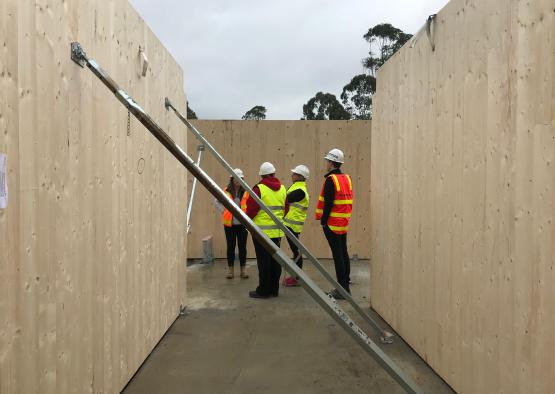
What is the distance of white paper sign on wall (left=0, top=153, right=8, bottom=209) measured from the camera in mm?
1826

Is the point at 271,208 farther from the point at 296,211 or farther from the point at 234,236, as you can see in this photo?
the point at 234,236

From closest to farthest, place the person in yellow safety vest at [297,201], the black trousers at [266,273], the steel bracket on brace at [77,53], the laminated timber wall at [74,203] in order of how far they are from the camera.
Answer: the laminated timber wall at [74,203] → the steel bracket on brace at [77,53] → the black trousers at [266,273] → the person in yellow safety vest at [297,201]

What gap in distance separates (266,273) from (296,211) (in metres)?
0.99

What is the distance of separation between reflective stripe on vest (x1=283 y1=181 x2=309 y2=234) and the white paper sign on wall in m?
4.59

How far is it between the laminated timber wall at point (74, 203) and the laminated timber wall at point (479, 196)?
2416mm

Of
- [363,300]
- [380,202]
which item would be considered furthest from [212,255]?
[380,202]

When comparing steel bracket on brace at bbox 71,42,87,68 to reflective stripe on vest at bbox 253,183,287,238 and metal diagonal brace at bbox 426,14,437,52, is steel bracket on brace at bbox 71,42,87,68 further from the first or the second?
reflective stripe on vest at bbox 253,183,287,238

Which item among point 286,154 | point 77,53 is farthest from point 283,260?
point 286,154

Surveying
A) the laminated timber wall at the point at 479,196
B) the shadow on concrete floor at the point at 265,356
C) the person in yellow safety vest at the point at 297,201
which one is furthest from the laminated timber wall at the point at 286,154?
the laminated timber wall at the point at 479,196

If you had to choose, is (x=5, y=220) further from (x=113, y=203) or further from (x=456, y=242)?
(x=456, y=242)

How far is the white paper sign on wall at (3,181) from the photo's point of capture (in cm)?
183

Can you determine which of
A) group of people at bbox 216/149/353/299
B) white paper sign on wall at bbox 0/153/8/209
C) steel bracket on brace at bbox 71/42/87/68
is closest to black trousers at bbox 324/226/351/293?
group of people at bbox 216/149/353/299

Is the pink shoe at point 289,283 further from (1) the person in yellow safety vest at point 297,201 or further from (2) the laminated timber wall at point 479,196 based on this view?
(2) the laminated timber wall at point 479,196

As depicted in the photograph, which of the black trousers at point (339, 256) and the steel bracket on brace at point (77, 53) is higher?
the steel bracket on brace at point (77, 53)
